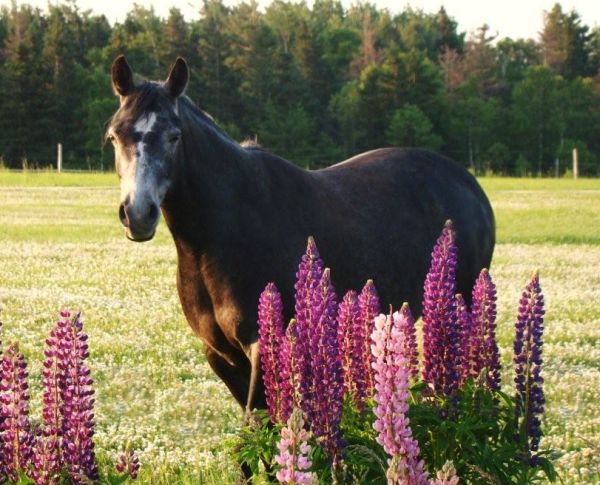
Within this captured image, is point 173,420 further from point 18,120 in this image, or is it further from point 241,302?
point 18,120

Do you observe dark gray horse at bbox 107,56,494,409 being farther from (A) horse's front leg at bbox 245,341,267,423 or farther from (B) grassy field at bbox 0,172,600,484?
(B) grassy field at bbox 0,172,600,484

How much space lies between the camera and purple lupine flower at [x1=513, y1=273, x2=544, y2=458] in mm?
3701

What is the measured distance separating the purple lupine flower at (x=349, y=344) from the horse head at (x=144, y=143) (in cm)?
160

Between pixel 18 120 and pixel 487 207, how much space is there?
74355mm

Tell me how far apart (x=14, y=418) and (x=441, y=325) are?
153cm

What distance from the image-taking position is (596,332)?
37.4 feet

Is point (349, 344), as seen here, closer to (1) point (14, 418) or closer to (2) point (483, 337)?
(2) point (483, 337)

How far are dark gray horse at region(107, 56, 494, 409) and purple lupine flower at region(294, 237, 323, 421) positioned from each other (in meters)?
1.72

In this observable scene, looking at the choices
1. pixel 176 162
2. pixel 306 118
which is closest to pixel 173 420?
pixel 176 162

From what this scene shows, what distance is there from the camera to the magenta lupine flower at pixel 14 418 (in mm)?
2969

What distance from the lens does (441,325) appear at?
3.60 m

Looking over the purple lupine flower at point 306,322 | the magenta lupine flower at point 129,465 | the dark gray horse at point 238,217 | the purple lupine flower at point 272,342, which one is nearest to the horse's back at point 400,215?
the dark gray horse at point 238,217

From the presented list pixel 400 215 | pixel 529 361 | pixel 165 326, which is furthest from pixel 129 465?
pixel 165 326

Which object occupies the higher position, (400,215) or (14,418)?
(400,215)
